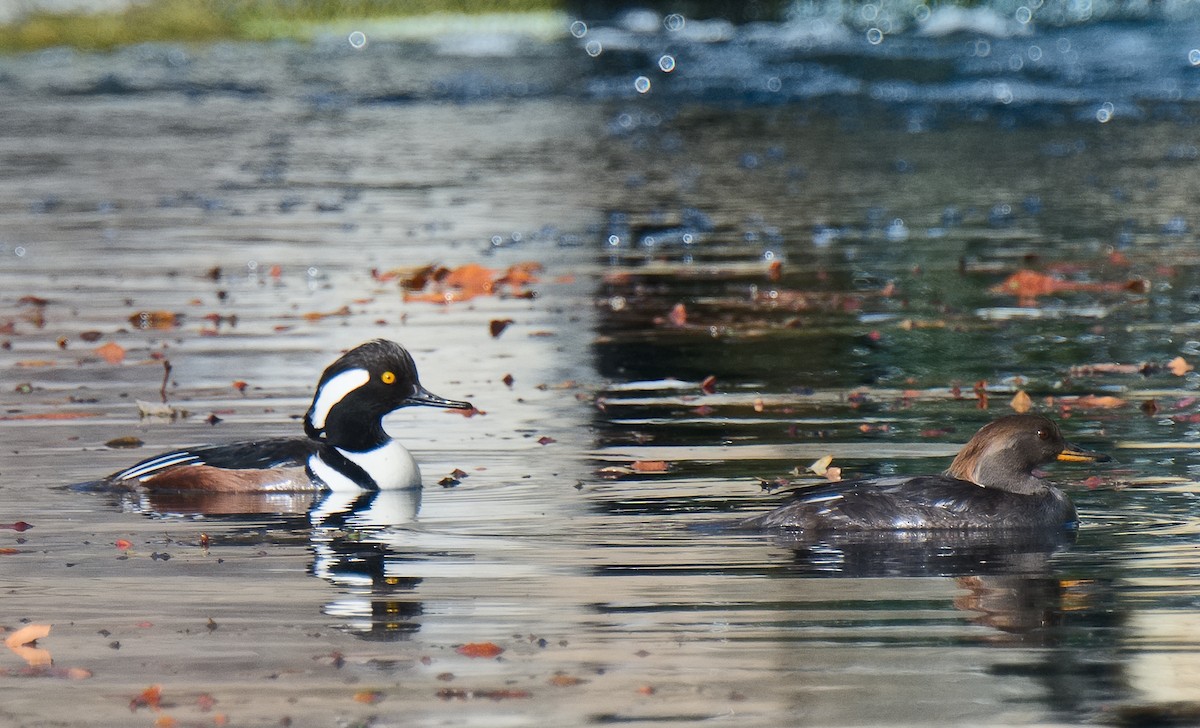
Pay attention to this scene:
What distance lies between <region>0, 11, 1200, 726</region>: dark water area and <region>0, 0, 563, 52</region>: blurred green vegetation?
2467cm

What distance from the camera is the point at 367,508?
976 centimetres

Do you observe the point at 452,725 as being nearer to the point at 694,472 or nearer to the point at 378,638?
the point at 378,638

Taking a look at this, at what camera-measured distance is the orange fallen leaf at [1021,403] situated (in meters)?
11.6

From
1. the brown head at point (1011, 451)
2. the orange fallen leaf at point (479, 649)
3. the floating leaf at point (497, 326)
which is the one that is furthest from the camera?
the floating leaf at point (497, 326)

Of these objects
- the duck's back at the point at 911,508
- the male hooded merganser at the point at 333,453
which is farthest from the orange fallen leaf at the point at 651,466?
the duck's back at the point at 911,508

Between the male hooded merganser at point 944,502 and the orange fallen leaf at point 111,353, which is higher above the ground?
the orange fallen leaf at point 111,353

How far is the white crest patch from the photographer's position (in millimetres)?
10344

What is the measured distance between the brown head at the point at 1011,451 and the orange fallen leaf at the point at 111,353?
646 centimetres

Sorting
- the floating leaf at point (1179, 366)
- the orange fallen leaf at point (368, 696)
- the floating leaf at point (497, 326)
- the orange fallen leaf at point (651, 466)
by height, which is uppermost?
the floating leaf at point (497, 326)

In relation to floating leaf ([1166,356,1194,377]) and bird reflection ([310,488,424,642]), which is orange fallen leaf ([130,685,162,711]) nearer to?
bird reflection ([310,488,424,642])

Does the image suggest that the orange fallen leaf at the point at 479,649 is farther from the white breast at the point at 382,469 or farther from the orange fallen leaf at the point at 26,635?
the white breast at the point at 382,469

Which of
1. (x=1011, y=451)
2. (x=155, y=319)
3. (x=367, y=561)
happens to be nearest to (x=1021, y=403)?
(x=1011, y=451)

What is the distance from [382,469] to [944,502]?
106 inches

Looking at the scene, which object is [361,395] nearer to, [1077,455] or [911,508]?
[911,508]
